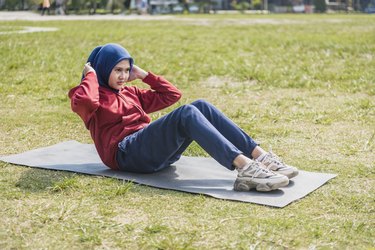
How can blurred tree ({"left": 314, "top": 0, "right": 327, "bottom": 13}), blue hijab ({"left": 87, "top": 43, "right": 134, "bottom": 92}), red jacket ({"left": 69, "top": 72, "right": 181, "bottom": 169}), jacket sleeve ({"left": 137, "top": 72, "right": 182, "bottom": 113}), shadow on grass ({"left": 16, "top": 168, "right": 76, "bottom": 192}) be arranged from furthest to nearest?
blurred tree ({"left": 314, "top": 0, "right": 327, "bottom": 13}) → jacket sleeve ({"left": 137, "top": 72, "right": 182, "bottom": 113}) → blue hijab ({"left": 87, "top": 43, "right": 134, "bottom": 92}) → red jacket ({"left": 69, "top": 72, "right": 181, "bottom": 169}) → shadow on grass ({"left": 16, "top": 168, "right": 76, "bottom": 192})

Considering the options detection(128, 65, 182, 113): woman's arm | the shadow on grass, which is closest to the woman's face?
detection(128, 65, 182, 113): woman's arm

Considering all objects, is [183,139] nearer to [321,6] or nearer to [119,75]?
[119,75]

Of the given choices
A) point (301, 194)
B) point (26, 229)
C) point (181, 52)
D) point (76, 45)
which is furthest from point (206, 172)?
point (76, 45)

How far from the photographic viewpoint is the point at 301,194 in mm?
4613

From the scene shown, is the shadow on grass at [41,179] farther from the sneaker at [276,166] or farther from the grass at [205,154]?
the sneaker at [276,166]

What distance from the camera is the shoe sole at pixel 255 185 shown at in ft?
15.1

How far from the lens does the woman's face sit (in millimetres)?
5094

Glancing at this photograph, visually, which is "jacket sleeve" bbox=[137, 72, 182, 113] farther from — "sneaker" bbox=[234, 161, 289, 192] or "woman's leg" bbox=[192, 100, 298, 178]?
"sneaker" bbox=[234, 161, 289, 192]

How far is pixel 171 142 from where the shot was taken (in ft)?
16.0

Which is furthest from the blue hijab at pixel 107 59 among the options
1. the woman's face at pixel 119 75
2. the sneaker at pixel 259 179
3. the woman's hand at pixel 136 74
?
the sneaker at pixel 259 179

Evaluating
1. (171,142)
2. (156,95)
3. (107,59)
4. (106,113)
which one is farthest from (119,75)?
(171,142)

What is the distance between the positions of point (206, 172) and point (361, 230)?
150 cm

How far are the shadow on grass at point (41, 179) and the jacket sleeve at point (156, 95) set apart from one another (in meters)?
0.77

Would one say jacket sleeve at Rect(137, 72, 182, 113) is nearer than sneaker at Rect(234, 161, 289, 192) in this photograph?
No
